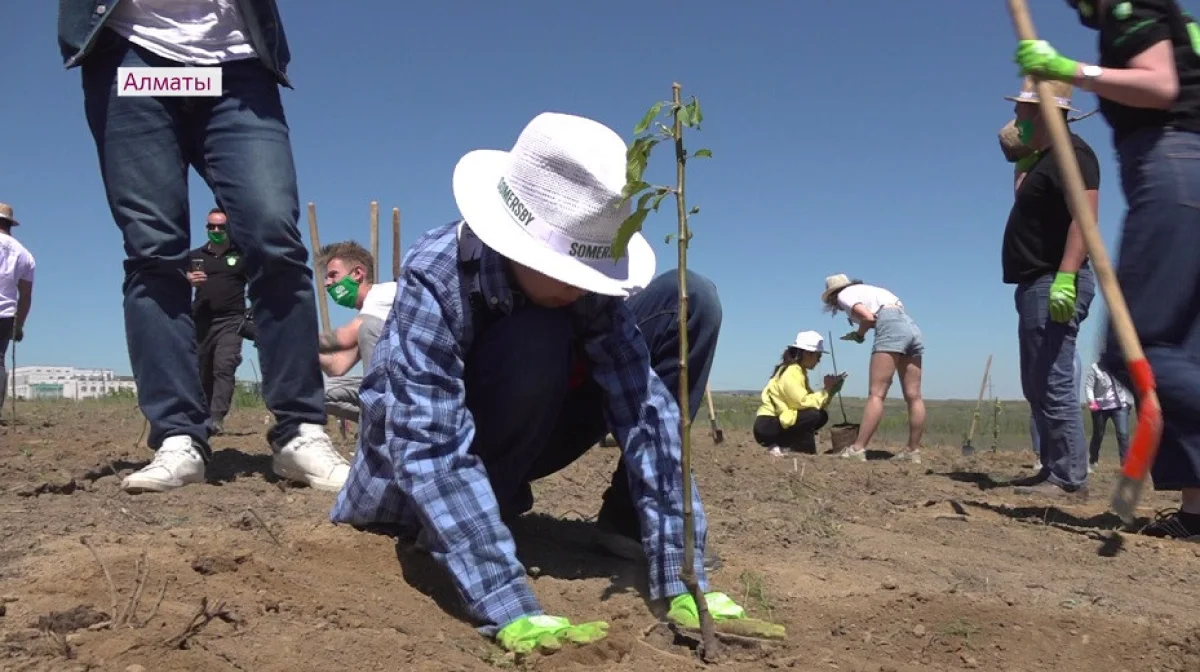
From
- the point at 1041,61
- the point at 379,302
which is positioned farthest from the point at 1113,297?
the point at 379,302

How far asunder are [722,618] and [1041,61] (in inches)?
72.6

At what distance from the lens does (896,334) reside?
6.50 meters

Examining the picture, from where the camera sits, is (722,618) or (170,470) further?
(170,470)

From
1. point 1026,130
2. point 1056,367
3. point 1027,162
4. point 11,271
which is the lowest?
point 1056,367

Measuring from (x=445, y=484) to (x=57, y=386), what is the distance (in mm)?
22219

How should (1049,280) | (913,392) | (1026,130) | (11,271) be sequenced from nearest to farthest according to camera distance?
(1049,280) < (1026,130) < (11,271) < (913,392)

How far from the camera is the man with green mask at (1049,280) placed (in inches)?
152

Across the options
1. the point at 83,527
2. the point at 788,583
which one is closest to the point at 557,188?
the point at 788,583

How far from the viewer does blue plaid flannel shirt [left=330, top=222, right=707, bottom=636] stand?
1.84 m

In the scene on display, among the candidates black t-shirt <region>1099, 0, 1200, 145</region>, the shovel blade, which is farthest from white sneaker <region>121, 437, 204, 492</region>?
black t-shirt <region>1099, 0, 1200, 145</region>

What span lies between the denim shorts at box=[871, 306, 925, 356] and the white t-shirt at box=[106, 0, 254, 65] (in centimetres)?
482

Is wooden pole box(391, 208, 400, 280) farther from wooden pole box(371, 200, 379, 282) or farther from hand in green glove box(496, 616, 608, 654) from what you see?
hand in green glove box(496, 616, 608, 654)

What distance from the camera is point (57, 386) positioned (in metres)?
20.6

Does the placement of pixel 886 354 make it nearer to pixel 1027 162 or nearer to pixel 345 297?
pixel 1027 162
